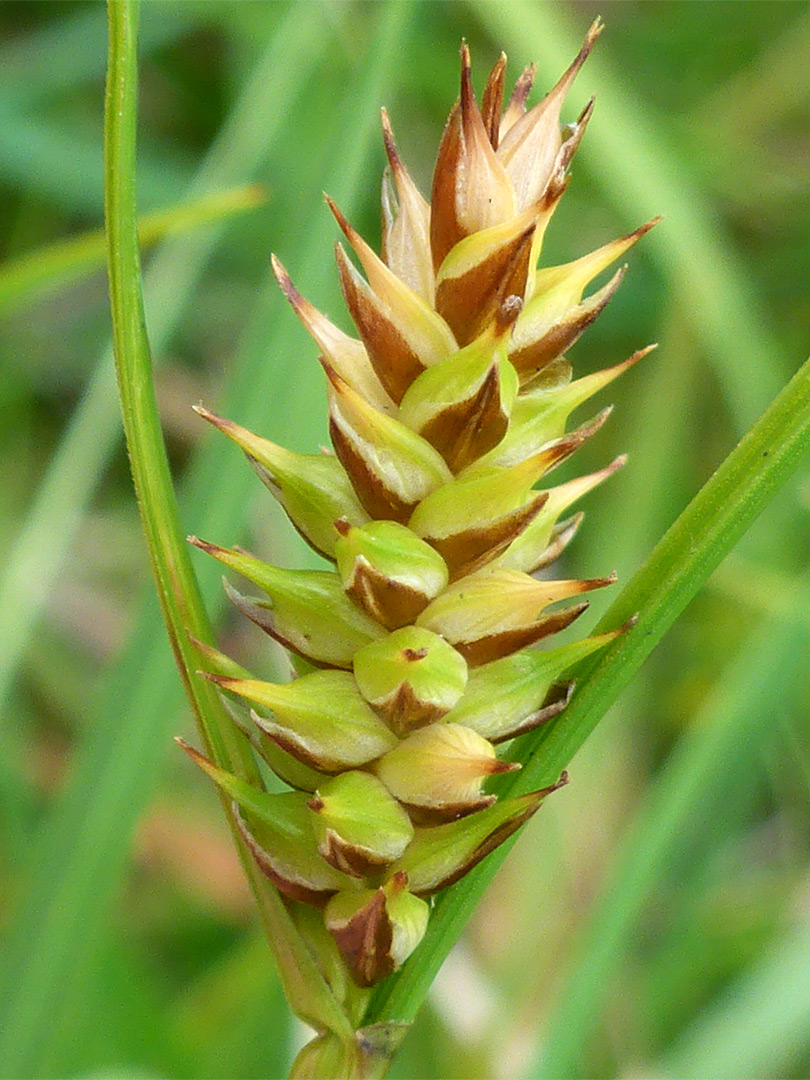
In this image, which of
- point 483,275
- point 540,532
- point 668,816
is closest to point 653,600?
point 540,532

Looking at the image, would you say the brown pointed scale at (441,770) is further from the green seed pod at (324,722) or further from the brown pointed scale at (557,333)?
the brown pointed scale at (557,333)

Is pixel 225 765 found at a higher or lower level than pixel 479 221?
lower

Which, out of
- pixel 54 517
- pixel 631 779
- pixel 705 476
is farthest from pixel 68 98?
pixel 631 779

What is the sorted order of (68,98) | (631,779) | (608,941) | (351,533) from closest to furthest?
(351,533), (608,941), (631,779), (68,98)

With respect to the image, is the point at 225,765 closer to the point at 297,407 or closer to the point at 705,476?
the point at 297,407

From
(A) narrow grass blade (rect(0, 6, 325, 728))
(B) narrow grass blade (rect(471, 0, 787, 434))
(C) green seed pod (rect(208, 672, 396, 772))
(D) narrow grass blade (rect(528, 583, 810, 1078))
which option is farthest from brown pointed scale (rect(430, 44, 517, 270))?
(B) narrow grass blade (rect(471, 0, 787, 434))

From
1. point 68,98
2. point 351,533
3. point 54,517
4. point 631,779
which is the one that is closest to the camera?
point 351,533

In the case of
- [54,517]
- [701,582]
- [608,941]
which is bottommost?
[54,517]
